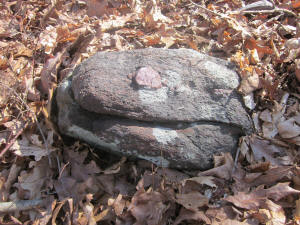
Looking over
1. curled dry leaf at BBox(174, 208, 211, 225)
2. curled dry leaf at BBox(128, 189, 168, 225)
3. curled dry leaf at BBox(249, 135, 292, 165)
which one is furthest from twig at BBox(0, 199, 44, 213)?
curled dry leaf at BBox(249, 135, 292, 165)

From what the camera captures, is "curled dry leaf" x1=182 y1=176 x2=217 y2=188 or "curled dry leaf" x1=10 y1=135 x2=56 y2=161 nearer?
"curled dry leaf" x1=182 y1=176 x2=217 y2=188

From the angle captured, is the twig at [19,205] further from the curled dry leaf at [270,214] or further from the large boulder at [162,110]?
the curled dry leaf at [270,214]

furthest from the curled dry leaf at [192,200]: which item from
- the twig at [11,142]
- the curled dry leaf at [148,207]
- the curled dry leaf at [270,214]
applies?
the twig at [11,142]

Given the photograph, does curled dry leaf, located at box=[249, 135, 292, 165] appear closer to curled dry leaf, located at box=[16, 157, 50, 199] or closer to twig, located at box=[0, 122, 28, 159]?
curled dry leaf, located at box=[16, 157, 50, 199]

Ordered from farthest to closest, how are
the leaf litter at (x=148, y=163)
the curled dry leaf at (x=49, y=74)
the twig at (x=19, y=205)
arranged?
1. the curled dry leaf at (x=49, y=74)
2. the twig at (x=19, y=205)
3. the leaf litter at (x=148, y=163)

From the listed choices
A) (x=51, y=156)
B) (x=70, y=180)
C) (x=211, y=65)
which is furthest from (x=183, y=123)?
(x=51, y=156)

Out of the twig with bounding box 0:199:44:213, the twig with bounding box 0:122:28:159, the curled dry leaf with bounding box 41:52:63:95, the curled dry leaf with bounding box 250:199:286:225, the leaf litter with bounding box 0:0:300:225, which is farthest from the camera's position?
the curled dry leaf with bounding box 41:52:63:95

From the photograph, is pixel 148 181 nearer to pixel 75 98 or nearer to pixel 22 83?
pixel 75 98

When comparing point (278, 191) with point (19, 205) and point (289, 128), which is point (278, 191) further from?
point (19, 205)
